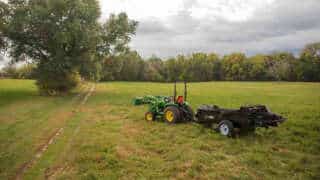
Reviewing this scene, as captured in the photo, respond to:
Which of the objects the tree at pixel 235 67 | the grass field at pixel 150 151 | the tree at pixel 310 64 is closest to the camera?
the grass field at pixel 150 151

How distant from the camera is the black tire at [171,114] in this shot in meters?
16.8

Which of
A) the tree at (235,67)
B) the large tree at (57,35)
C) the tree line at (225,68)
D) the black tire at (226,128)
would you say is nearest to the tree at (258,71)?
the tree line at (225,68)

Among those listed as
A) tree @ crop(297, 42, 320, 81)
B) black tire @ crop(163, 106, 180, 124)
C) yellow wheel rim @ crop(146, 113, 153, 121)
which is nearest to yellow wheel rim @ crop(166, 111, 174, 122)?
black tire @ crop(163, 106, 180, 124)

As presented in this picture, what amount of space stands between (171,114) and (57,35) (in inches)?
752

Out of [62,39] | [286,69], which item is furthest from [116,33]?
[286,69]

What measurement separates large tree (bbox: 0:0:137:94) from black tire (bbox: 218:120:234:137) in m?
22.1

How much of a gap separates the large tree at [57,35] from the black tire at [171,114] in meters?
18.4

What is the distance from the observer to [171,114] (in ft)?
55.8

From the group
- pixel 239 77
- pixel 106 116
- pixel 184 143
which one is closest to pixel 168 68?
pixel 239 77

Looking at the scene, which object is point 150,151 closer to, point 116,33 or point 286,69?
point 116,33

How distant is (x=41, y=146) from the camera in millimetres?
12375

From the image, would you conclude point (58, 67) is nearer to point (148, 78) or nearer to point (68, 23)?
point (68, 23)

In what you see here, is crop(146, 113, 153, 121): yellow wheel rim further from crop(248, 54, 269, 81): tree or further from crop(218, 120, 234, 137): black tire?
crop(248, 54, 269, 81): tree

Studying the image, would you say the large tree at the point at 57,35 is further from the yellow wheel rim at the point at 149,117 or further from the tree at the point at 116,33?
the yellow wheel rim at the point at 149,117
